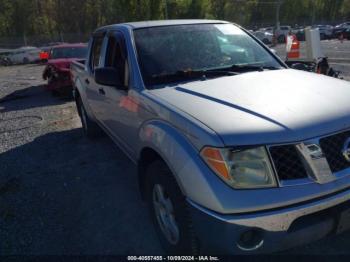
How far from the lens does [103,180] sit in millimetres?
4723

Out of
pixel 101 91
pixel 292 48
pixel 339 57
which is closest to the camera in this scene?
pixel 101 91

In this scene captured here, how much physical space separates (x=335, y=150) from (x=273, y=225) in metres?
0.64

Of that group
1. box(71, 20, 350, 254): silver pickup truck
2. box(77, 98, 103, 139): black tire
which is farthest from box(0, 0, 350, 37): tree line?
box(71, 20, 350, 254): silver pickup truck

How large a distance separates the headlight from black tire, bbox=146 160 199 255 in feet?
1.33

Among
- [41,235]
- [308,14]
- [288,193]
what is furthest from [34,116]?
[308,14]

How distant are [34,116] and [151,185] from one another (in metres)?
6.84

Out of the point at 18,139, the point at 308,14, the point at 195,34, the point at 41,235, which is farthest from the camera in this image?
the point at 308,14

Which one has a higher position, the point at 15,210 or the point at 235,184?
the point at 235,184

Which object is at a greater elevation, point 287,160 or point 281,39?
point 287,160

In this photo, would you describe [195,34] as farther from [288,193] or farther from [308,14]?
[308,14]

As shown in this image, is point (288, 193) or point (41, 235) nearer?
point (288, 193)

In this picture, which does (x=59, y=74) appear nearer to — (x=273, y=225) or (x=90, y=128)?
(x=90, y=128)

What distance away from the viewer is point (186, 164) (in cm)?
237

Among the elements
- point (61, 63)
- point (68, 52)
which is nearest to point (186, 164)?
point (61, 63)
